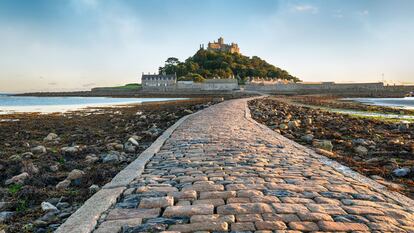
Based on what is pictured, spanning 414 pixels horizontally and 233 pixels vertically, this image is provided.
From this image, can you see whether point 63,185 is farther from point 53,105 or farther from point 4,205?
point 53,105

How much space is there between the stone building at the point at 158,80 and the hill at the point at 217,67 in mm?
2967

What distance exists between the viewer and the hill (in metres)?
109

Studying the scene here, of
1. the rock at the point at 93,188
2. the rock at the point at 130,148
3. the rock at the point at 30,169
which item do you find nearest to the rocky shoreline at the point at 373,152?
the rock at the point at 93,188

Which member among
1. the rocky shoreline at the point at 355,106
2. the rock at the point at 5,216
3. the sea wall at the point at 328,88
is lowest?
the rocky shoreline at the point at 355,106

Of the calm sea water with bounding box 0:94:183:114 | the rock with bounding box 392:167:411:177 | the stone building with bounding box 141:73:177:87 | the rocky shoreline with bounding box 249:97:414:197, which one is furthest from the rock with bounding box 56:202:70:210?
the stone building with bounding box 141:73:177:87

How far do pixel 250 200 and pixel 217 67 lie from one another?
111 meters

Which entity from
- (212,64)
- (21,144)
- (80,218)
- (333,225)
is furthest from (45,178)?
(212,64)

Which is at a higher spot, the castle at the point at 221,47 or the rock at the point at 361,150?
the castle at the point at 221,47

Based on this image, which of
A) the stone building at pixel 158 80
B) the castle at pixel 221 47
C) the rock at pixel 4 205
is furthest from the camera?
the castle at pixel 221 47

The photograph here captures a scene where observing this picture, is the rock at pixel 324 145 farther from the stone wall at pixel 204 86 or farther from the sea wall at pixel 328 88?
the sea wall at pixel 328 88

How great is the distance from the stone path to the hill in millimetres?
95542

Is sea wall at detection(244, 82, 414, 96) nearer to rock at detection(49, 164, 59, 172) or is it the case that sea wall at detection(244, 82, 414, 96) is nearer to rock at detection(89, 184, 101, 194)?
rock at detection(49, 164, 59, 172)

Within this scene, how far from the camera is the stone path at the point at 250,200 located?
293cm

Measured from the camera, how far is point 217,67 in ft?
371
